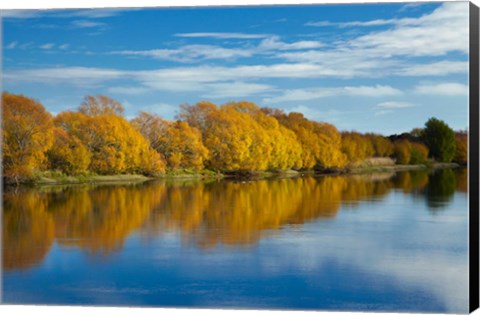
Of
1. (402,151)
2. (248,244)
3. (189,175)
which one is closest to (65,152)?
(189,175)

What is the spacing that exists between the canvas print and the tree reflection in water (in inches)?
2.0

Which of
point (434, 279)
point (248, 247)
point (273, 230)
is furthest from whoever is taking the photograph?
point (273, 230)

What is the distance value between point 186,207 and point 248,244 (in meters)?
2.85

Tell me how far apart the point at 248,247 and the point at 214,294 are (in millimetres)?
2078

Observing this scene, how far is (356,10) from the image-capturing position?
46.8 feet

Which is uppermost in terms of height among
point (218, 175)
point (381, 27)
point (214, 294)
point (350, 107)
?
point (381, 27)

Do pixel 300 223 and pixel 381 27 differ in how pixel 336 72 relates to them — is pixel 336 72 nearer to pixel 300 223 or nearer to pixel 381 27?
pixel 381 27

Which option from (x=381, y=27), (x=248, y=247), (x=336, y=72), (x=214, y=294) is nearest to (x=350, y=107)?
(x=336, y=72)

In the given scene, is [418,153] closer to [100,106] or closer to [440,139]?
[440,139]

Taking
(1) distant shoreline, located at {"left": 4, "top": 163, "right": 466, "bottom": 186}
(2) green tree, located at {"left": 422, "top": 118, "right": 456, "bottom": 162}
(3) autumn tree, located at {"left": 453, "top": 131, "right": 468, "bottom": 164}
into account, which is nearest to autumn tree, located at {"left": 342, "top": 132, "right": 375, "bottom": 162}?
(1) distant shoreline, located at {"left": 4, "top": 163, "right": 466, "bottom": 186}

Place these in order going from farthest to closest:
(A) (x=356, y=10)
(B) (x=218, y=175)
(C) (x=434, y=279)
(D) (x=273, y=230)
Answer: (B) (x=218, y=175), (D) (x=273, y=230), (A) (x=356, y=10), (C) (x=434, y=279)

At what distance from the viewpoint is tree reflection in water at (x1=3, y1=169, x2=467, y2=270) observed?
15703 millimetres

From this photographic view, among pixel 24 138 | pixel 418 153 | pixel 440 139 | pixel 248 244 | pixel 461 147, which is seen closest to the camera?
pixel 461 147

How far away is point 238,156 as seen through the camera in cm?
1842
